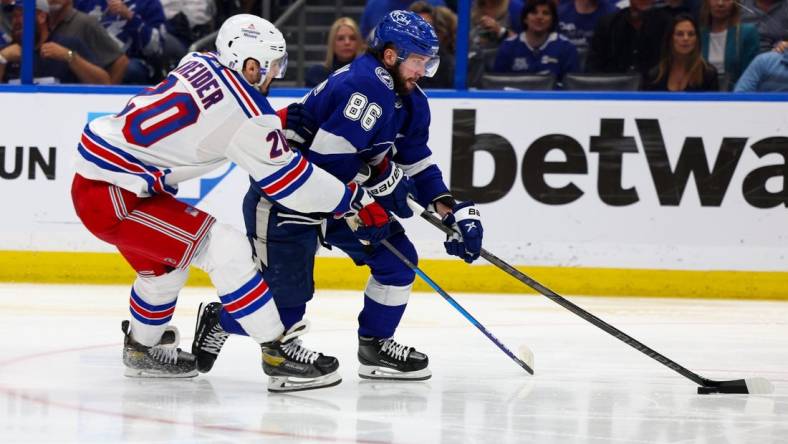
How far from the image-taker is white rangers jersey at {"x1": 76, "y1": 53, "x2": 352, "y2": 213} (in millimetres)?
3465

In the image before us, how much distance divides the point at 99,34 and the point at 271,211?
130 inches

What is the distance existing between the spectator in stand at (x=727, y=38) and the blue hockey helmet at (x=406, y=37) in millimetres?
2880

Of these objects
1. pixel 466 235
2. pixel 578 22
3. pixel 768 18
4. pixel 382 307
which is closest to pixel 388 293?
pixel 382 307

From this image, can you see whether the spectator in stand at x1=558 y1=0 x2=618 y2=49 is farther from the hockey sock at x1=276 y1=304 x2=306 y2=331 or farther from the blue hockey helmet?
the hockey sock at x1=276 y1=304 x2=306 y2=331

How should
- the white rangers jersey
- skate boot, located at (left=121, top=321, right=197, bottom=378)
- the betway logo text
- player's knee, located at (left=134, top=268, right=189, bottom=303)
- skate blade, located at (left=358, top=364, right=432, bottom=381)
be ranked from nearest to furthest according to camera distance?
the white rangers jersey, player's knee, located at (left=134, top=268, right=189, bottom=303), skate boot, located at (left=121, top=321, right=197, bottom=378), skate blade, located at (left=358, top=364, right=432, bottom=381), the betway logo text

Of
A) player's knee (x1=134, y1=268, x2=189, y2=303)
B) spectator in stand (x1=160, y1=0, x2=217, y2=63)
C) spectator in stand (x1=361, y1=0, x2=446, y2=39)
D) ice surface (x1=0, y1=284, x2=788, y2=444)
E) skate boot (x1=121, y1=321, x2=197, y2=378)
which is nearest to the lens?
ice surface (x1=0, y1=284, x2=788, y2=444)

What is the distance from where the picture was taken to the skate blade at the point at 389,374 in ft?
13.1

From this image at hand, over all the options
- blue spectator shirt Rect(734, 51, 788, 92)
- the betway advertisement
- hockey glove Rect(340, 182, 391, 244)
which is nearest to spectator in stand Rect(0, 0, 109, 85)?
the betway advertisement

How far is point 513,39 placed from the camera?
660 cm

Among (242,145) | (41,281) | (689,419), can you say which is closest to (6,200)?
(41,281)

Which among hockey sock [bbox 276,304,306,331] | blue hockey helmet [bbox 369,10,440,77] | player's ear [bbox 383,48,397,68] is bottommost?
hockey sock [bbox 276,304,306,331]

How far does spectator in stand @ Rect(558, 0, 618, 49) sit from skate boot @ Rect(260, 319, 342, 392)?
128 inches

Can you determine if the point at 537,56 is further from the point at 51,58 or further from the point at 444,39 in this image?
the point at 51,58

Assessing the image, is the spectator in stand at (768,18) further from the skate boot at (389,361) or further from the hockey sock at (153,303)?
the hockey sock at (153,303)
